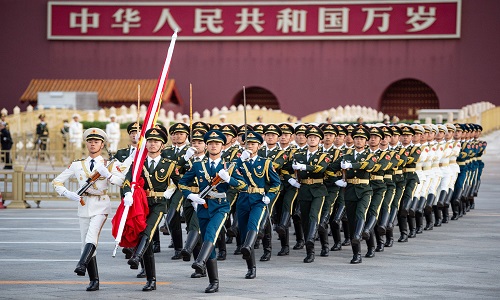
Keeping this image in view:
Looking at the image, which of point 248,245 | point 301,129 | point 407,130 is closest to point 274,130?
point 301,129

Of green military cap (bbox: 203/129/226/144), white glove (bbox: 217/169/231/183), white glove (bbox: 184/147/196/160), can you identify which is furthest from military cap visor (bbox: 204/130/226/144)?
white glove (bbox: 184/147/196/160)

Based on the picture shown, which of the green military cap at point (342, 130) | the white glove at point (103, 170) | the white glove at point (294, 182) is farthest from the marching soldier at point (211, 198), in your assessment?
the green military cap at point (342, 130)

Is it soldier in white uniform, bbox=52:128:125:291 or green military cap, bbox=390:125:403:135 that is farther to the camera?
green military cap, bbox=390:125:403:135

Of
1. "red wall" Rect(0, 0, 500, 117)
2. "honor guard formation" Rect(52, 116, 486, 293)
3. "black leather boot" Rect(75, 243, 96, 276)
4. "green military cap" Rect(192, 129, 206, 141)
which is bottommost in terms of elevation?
"black leather boot" Rect(75, 243, 96, 276)

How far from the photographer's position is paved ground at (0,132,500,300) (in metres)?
10.8

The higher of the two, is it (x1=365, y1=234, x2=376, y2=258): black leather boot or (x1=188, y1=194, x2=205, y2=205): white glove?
(x1=188, y1=194, x2=205, y2=205): white glove

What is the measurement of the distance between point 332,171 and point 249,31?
31779 mm

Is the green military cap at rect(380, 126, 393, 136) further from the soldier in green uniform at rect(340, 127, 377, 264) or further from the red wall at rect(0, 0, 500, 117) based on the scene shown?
the red wall at rect(0, 0, 500, 117)

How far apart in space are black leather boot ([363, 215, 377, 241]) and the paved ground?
32 centimetres

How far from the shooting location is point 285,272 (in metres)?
12.4

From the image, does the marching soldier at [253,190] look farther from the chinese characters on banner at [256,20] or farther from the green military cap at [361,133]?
the chinese characters on banner at [256,20]

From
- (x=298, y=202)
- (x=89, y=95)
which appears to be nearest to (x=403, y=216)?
(x=298, y=202)

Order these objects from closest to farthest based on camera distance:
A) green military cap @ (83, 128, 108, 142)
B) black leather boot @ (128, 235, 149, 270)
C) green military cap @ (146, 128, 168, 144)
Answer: black leather boot @ (128, 235, 149, 270)
green military cap @ (83, 128, 108, 142)
green military cap @ (146, 128, 168, 144)

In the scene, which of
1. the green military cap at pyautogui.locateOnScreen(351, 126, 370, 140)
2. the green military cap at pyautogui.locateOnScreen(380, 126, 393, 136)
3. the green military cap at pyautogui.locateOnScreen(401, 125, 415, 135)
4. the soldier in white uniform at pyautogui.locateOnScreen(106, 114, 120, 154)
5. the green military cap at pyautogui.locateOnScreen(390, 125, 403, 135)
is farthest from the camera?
the soldier in white uniform at pyautogui.locateOnScreen(106, 114, 120, 154)
